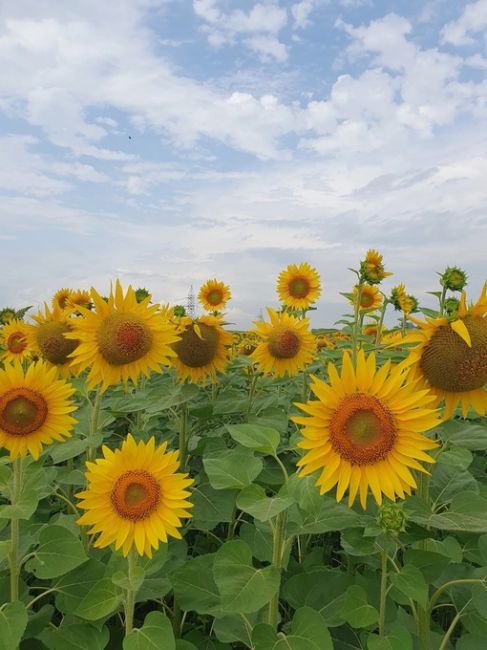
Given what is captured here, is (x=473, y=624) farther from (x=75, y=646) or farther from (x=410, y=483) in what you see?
(x=75, y=646)

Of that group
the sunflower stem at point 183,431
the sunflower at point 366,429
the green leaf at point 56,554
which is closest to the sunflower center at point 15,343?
the sunflower stem at point 183,431

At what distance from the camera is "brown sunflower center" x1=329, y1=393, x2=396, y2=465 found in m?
1.70

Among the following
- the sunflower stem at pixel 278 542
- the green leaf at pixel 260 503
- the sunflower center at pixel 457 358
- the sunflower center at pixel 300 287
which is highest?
the sunflower center at pixel 300 287

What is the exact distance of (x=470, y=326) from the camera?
6.31ft

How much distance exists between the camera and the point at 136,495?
6.37 ft

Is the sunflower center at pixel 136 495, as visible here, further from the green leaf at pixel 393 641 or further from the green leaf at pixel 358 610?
the green leaf at pixel 393 641

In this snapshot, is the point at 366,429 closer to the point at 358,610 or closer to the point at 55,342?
the point at 358,610

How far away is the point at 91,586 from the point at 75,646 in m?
0.21

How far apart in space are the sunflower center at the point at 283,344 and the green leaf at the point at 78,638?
218cm

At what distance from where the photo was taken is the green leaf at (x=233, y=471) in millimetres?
1886

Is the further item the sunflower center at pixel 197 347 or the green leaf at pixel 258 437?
the sunflower center at pixel 197 347

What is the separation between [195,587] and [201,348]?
1.32m

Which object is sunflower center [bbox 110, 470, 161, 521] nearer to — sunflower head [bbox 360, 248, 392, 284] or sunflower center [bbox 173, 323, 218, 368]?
sunflower center [bbox 173, 323, 218, 368]

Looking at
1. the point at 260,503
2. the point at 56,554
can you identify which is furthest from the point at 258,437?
the point at 56,554
